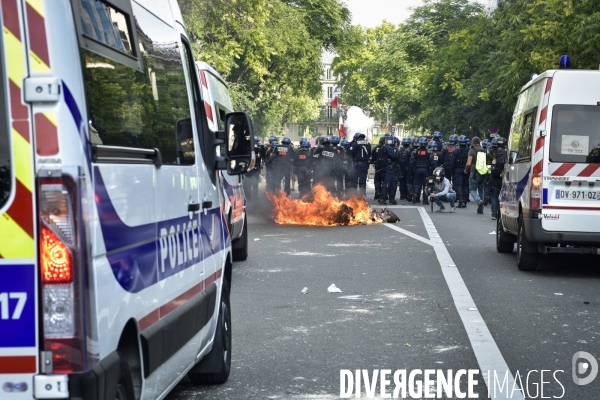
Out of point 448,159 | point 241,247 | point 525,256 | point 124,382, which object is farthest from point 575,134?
point 448,159

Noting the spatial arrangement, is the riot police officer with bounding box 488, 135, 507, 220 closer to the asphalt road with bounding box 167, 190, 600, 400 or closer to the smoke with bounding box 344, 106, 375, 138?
the asphalt road with bounding box 167, 190, 600, 400

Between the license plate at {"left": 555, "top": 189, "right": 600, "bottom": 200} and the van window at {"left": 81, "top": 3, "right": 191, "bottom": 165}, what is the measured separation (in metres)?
7.30

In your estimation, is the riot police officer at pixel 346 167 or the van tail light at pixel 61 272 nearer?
the van tail light at pixel 61 272

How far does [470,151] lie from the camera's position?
2678cm

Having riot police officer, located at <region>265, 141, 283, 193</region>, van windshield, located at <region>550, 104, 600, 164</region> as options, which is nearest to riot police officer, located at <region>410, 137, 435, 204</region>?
riot police officer, located at <region>265, 141, 283, 193</region>

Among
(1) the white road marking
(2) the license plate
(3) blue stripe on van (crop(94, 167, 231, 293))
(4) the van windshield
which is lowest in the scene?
(1) the white road marking

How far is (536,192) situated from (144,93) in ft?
27.2

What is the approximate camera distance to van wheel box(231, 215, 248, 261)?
1330 cm

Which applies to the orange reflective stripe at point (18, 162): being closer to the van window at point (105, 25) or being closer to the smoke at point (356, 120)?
the van window at point (105, 25)

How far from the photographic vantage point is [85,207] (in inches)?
129

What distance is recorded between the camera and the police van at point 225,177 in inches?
448

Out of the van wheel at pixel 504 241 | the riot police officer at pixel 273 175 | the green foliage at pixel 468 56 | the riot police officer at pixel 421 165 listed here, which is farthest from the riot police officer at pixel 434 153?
the van wheel at pixel 504 241

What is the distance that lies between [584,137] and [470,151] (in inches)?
594

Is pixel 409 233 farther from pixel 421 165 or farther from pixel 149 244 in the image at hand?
pixel 149 244
